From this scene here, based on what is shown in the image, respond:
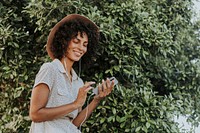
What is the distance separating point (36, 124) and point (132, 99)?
1.30 metres

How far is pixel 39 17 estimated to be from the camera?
2.76m

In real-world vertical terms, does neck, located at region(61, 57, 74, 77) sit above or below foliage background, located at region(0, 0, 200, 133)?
above

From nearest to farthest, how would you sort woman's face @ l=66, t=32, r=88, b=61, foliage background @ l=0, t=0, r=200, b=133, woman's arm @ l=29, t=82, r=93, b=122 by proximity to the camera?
1. woman's arm @ l=29, t=82, r=93, b=122
2. woman's face @ l=66, t=32, r=88, b=61
3. foliage background @ l=0, t=0, r=200, b=133

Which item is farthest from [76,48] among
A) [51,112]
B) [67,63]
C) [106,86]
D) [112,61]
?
[112,61]

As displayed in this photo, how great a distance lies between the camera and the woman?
139cm

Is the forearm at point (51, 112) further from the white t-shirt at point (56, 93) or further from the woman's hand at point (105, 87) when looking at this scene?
the woman's hand at point (105, 87)

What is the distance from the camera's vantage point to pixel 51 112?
1.39 m

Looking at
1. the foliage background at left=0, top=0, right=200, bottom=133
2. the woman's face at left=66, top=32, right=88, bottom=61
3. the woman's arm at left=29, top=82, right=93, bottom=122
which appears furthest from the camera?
the foliage background at left=0, top=0, right=200, bottom=133

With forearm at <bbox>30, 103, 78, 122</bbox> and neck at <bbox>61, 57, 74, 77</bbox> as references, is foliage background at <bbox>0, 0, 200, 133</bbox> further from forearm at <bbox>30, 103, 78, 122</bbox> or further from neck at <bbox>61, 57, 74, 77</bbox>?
forearm at <bbox>30, 103, 78, 122</bbox>

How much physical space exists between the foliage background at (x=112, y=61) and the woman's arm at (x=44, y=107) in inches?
46.8

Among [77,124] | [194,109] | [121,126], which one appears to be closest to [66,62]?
[77,124]

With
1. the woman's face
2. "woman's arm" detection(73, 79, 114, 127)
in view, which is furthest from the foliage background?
the woman's face

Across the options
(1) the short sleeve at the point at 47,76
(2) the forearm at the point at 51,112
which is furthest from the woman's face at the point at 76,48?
(2) the forearm at the point at 51,112

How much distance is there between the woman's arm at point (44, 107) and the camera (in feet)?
4.54
